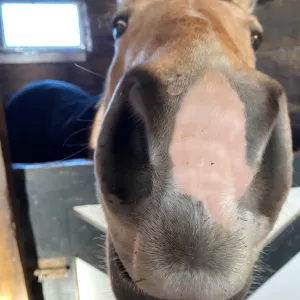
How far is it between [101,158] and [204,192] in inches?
5.5

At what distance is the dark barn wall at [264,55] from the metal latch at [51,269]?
3.36 ft

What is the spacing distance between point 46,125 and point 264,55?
1020 mm

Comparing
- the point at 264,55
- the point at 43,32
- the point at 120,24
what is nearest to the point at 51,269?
the point at 120,24

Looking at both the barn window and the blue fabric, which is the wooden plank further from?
the barn window

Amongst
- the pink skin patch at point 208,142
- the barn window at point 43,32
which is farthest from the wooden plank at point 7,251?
the barn window at point 43,32

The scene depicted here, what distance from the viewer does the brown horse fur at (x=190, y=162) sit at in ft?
1.59

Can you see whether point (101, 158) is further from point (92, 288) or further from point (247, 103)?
point (92, 288)

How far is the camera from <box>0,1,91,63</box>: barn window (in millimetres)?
1794

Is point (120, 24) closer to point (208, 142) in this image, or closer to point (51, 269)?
point (208, 142)

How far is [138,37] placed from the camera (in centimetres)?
74

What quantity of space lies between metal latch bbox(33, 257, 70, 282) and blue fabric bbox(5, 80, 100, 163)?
1.01 feet

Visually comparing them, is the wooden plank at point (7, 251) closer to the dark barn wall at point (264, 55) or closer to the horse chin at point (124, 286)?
the horse chin at point (124, 286)

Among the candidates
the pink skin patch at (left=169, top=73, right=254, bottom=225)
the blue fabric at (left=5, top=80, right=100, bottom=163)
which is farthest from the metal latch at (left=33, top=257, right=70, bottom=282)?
the pink skin patch at (left=169, top=73, right=254, bottom=225)

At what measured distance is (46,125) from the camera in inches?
50.7
